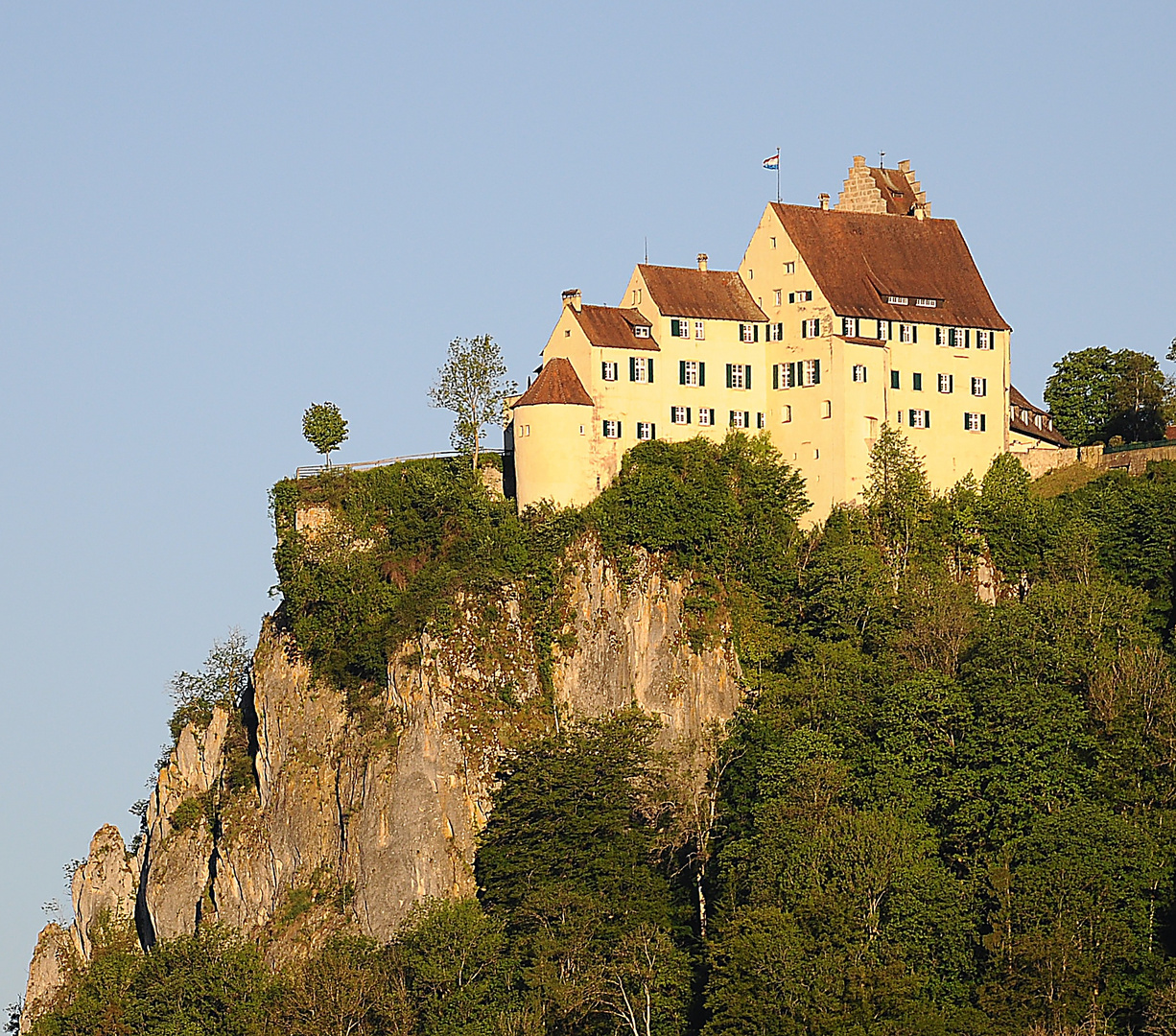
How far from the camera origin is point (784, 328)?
365 ft

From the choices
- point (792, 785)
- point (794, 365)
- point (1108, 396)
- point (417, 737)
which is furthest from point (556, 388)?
point (1108, 396)

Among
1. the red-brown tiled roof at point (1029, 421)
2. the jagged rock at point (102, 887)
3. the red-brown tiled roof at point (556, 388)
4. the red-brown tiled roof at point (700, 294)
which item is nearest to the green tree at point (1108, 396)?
the red-brown tiled roof at point (1029, 421)

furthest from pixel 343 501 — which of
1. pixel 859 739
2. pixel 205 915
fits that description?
pixel 859 739

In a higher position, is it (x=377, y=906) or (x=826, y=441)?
(x=826, y=441)

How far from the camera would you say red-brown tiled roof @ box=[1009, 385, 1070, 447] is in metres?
117

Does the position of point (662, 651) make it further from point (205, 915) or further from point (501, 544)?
point (205, 915)

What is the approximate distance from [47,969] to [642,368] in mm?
41650

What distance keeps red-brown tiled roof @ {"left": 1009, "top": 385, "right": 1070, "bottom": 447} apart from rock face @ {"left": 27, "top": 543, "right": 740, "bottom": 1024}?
788 inches

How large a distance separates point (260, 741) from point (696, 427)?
71.5 feet

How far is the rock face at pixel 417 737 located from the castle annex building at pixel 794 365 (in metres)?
6.06

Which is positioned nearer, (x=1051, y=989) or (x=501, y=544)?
(x=1051, y=989)

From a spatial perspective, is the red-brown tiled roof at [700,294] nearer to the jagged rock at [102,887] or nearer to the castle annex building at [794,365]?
the castle annex building at [794,365]

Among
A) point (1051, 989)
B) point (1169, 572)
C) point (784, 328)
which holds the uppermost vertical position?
point (784, 328)

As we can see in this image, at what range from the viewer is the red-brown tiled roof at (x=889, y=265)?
112 metres
